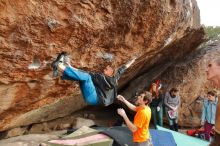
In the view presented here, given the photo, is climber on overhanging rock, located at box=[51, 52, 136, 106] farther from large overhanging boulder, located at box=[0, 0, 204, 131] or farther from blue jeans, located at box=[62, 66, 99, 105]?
large overhanging boulder, located at box=[0, 0, 204, 131]

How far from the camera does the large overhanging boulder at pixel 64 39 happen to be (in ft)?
22.8

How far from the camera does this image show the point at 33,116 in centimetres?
1005

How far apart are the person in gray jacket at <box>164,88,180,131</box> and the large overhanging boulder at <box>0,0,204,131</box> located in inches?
48.3

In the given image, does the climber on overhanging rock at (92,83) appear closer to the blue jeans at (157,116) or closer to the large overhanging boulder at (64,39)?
the large overhanging boulder at (64,39)

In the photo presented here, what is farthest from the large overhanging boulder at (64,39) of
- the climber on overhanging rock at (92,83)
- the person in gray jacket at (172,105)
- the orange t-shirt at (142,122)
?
the orange t-shirt at (142,122)

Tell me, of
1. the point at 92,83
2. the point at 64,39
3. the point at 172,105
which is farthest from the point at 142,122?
the point at 172,105

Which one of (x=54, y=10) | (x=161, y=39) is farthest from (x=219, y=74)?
(x=161, y=39)

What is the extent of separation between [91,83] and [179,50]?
690 cm

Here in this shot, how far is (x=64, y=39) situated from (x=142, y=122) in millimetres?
2398

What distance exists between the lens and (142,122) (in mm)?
6203

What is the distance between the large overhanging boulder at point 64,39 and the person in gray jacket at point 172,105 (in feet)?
4.02

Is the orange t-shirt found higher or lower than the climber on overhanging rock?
lower

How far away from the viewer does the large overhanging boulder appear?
694 cm

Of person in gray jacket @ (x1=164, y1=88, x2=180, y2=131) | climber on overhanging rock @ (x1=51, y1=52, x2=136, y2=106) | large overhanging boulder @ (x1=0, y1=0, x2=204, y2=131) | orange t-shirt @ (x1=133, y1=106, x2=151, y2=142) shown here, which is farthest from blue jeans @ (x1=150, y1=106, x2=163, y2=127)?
orange t-shirt @ (x1=133, y1=106, x2=151, y2=142)
